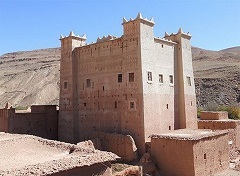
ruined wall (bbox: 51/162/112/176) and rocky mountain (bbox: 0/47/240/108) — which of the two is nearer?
ruined wall (bbox: 51/162/112/176)

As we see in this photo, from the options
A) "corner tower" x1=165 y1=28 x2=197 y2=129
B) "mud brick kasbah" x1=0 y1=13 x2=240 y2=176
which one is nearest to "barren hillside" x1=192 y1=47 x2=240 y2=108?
"corner tower" x1=165 y1=28 x2=197 y2=129

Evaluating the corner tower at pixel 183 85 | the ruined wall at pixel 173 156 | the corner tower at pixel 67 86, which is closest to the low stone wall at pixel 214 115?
the corner tower at pixel 183 85

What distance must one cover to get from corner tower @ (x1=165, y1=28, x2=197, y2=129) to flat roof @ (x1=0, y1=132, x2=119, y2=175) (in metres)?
13.3

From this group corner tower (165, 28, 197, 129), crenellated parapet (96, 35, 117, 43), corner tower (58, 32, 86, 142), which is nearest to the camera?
crenellated parapet (96, 35, 117, 43)

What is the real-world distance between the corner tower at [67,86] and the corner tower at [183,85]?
766 centimetres

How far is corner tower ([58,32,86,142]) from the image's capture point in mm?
22859

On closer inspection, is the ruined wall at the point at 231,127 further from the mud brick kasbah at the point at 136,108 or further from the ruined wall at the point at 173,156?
the ruined wall at the point at 173,156

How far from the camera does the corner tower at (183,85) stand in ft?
74.6

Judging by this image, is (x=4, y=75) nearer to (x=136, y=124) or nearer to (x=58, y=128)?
(x=58, y=128)

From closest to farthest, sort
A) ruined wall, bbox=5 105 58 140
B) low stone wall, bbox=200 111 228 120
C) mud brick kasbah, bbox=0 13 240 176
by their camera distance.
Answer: mud brick kasbah, bbox=0 13 240 176, ruined wall, bbox=5 105 58 140, low stone wall, bbox=200 111 228 120

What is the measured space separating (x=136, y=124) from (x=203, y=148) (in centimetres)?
443

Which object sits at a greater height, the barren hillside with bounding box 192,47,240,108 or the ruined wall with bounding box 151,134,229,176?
the barren hillside with bounding box 192,47,240,108

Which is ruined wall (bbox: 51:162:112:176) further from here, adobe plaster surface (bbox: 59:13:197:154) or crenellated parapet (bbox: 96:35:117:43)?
crenellated parapet (bbox: 96:35:117:43)

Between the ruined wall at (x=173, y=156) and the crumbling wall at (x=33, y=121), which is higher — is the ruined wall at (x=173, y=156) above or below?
below
